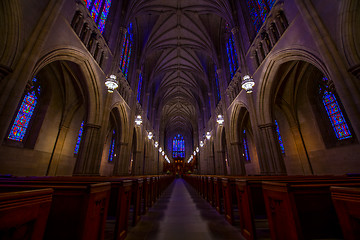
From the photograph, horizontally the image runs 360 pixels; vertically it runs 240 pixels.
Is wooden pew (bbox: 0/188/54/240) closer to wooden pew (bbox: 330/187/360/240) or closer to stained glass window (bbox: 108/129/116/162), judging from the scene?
wooden pew (bbox: 330/187/360/240)

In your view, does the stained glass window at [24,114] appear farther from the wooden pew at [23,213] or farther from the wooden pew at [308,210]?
the wooden pew at [308,210]

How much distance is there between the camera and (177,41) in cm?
1650

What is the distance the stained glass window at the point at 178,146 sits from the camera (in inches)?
1674

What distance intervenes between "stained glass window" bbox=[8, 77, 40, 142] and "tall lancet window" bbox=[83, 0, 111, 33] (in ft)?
15.9

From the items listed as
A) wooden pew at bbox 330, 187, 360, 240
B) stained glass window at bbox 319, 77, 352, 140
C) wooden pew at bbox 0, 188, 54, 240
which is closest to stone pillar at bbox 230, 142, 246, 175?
stained glass window at bbox 319, 77, 352, 140

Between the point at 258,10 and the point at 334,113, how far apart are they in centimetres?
708

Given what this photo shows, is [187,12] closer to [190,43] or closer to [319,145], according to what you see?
[190,43]

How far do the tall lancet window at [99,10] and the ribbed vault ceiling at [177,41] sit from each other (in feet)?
6.25

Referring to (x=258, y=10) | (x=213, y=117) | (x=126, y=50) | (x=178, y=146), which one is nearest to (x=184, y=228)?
(x=258, y=10)

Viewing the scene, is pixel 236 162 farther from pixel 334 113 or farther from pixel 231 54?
pixel 231 54

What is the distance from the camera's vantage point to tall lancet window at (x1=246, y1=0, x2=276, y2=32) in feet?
24.2

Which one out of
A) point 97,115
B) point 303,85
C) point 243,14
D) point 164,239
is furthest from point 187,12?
point 164,239

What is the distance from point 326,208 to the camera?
195 centimetres

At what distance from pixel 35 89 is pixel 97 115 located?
15.2 feet
